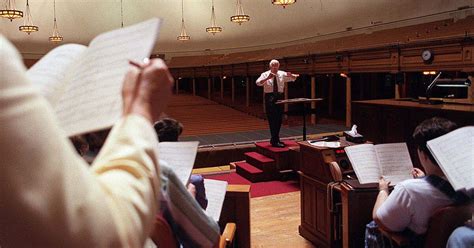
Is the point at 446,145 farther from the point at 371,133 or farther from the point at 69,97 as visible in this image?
the point at 371,133

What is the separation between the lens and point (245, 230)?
3.56 metres

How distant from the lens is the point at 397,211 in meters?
2.31

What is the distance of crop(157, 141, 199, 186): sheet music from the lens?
197 centimetres

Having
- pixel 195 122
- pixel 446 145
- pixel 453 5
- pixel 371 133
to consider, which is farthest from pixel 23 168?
pixel 195 122

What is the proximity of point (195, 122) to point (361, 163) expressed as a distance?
10.8 m

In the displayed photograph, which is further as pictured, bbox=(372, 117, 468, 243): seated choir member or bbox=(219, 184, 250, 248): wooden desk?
bbox=(219, 184, 250, 248): wooden desk

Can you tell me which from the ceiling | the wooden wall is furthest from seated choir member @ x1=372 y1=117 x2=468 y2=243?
the ceiling

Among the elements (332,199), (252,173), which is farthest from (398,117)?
(252,173)

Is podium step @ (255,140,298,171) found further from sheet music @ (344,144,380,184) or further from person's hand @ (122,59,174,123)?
person's hand @ (122,59,174,123)

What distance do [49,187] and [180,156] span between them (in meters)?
1.56

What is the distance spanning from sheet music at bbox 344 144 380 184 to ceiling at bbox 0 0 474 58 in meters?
10.5

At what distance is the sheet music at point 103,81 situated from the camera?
2.17 ft

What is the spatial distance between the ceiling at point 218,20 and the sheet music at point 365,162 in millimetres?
10547

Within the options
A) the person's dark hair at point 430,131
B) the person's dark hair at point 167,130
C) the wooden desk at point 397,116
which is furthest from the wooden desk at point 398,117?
the person's dark hair at point 167,130
